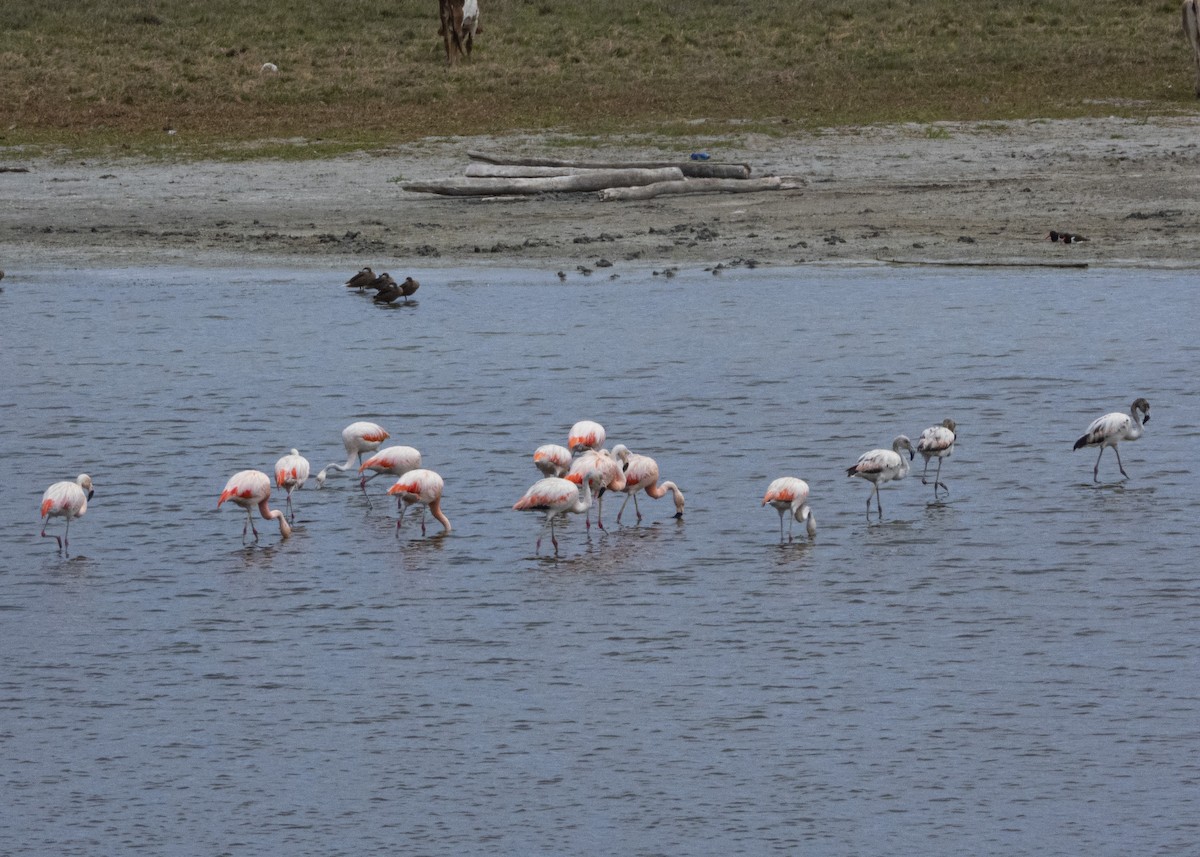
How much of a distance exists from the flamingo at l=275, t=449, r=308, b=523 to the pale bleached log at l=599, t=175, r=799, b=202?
12026 mm

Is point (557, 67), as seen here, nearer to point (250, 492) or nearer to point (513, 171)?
point (513, 171)

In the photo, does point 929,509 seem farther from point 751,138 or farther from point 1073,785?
point 751,138

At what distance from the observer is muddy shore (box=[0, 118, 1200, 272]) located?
73.1 feet

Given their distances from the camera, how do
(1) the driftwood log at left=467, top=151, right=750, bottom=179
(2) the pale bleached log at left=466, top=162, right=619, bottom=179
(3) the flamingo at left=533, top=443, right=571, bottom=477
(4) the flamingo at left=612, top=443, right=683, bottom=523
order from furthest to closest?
(2) the pale bleached log at left=466, top=162, right=619, bottom=179
(1) the driftwood log at left=467, top=151, right=750, bottom=179
(3) the flamingo at left=533, top=443, right=571, bottom=477
(4) the flamingo at left=612, top=443, right=683, bottom=523

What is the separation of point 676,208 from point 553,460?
11.4 m

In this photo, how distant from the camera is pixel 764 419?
15.3 meters

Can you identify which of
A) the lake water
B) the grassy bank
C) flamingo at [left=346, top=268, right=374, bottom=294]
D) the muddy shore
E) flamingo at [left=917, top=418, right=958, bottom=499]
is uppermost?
the grassy bank

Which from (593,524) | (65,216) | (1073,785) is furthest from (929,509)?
(65,216)

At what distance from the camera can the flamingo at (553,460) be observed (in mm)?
13297

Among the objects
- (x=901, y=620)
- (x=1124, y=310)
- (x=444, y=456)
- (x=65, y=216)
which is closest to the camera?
(x=901, y=620)

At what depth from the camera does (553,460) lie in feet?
43.7

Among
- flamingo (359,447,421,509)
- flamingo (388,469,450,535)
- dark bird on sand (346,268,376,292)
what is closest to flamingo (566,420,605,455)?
flamingo (359,447,421,509)

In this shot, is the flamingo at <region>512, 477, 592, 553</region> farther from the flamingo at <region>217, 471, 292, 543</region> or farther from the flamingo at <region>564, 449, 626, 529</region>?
the flamingo at <region>217, 471, 292, 543</region>

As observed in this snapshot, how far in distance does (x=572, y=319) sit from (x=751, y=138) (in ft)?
34.4
